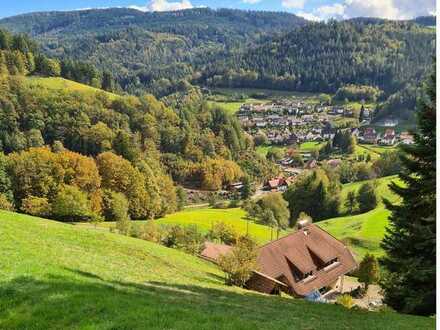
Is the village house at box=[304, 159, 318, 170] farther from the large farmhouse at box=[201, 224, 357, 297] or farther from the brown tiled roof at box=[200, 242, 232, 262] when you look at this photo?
the brown tiled roof at box=[200, 242, 232, 262]

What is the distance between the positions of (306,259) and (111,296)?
45253 millimetres

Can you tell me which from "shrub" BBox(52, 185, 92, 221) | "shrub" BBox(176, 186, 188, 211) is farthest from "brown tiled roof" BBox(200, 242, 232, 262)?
"shrub" BBox(176, 186, 188, 211)

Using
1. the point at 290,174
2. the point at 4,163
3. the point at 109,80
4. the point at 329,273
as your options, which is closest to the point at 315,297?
the point at 329,273

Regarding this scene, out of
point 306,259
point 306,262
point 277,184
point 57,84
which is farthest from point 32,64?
point 306,262

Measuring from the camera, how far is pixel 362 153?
7362 inches

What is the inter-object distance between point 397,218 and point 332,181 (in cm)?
10111

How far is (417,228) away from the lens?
70.6 feet

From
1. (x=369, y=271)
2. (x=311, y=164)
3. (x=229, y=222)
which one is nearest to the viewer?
(x=369, y=271)

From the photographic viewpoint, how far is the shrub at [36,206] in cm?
8156

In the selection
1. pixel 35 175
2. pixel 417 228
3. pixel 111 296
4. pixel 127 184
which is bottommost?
pixel 127 184

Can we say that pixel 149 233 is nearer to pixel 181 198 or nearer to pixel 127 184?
pixel 127 184

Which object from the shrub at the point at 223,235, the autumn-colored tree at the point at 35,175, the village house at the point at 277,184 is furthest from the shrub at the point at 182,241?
the village house at the point at 277,184

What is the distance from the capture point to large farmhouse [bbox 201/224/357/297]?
53969 millimetres

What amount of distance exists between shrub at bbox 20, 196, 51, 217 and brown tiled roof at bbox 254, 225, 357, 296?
1715 inches
